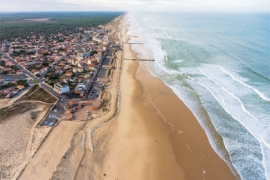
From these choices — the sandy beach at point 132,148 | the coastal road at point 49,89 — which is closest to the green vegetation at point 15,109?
the coastal road at point 49,89

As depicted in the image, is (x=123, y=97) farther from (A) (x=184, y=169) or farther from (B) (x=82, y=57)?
(B) (x=82, y=57)

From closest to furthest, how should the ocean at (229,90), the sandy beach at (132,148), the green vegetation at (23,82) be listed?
the sandy beach at (132,148) < the ocean at (229,90) < the green vegetation at (23,82)

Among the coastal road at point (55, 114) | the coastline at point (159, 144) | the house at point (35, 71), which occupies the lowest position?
the coastline at point (159, 144)

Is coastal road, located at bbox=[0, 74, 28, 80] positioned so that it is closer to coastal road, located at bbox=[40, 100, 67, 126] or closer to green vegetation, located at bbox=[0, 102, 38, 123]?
green vegetation, located at bbox=[0, 102, 38, 123]

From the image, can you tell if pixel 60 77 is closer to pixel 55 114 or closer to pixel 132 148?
pixel 55 114

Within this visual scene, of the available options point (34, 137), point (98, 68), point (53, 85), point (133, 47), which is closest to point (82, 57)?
point (98, 68)

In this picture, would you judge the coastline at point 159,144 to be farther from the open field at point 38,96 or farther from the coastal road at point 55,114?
the open field at point 38,96

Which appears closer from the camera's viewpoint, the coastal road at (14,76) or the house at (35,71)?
the coastal road at (14,76)

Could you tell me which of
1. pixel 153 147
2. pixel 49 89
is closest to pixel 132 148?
pixel 153 147

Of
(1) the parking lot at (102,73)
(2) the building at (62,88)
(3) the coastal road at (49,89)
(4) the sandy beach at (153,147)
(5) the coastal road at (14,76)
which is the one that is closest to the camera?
(4) the sandy beach at (153,147)
